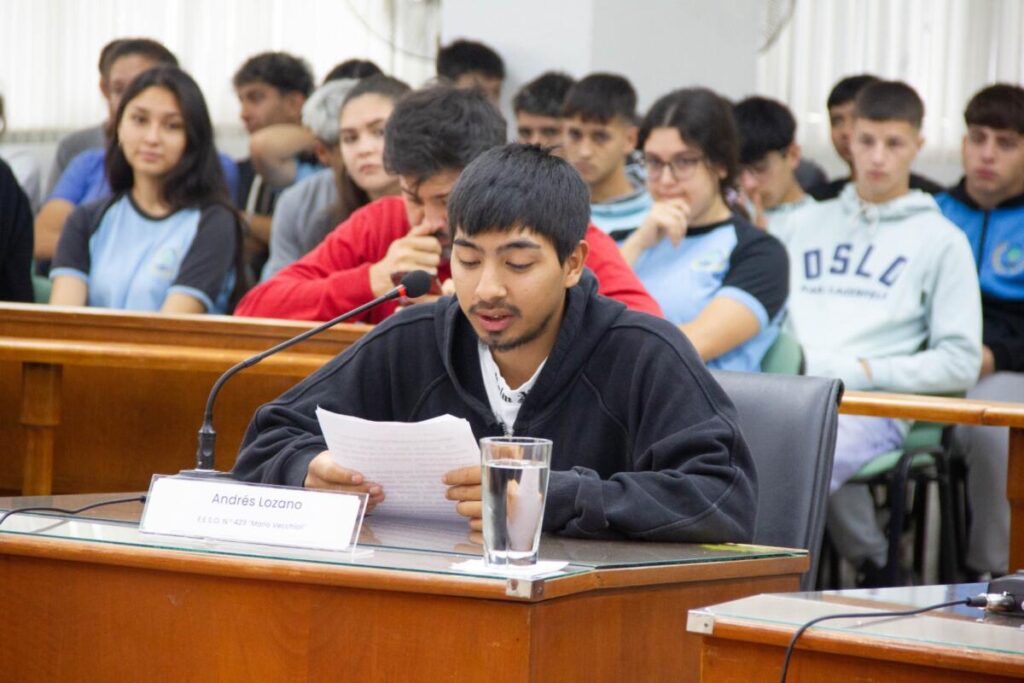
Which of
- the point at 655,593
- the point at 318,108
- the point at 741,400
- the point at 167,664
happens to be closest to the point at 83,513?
the point at 167,664

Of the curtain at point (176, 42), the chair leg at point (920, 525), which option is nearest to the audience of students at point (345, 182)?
the chair leg at point (920, 525)

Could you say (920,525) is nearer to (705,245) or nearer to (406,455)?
(705,245)

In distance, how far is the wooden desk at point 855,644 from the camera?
4.00 ft

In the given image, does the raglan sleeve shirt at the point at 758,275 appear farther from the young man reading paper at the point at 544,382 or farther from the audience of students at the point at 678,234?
the young man reading paper at the point at 544,382

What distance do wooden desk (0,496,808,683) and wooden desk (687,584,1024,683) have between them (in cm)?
18

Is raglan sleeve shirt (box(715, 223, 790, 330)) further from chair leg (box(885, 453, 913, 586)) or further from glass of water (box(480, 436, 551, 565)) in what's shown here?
glass of water (box(480, 436, 551, 565))

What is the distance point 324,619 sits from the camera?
151cm

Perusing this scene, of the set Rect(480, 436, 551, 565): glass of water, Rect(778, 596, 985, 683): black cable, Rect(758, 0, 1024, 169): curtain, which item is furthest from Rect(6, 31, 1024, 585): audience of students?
Rect(758, 0, 1024, 169): curtain

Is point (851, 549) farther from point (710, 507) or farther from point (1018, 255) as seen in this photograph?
point (710, 507)

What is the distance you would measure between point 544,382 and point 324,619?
550 millimetres

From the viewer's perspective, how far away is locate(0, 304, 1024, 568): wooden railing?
9.27ft

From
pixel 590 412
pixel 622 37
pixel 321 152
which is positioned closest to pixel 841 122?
pixel 622 37

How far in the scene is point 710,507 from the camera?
1.75 metres

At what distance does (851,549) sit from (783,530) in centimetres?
149
